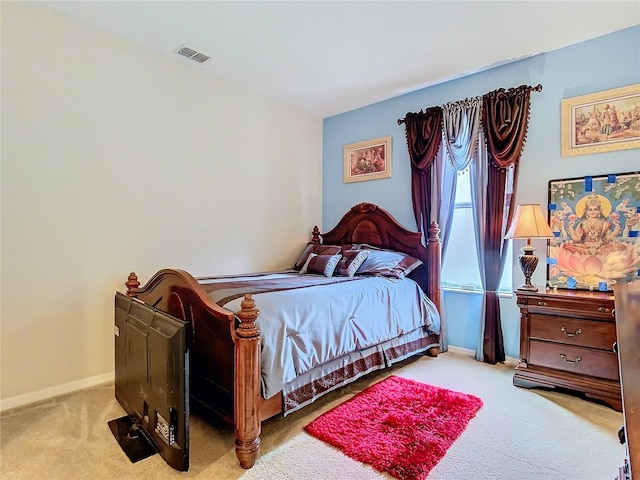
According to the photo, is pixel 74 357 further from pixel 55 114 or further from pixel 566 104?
pixel 566 104

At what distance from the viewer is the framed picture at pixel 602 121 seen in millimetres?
2652

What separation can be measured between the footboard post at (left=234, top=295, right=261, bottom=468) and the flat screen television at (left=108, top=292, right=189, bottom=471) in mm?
234

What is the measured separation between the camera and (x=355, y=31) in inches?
107

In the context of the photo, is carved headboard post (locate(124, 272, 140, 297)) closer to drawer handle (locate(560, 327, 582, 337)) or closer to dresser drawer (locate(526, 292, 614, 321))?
dresser drawer (locate(526, 292, 614, 321))

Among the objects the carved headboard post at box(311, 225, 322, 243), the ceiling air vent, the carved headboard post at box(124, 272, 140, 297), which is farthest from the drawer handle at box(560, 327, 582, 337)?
the ceiling air vent

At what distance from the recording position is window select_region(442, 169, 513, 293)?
348cm

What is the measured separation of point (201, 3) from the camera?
2.41 meters

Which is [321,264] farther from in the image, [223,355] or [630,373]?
[630,373]

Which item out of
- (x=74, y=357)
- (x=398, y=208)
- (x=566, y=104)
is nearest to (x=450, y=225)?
(x=398, y=208)

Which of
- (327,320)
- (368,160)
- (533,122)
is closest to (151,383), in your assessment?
(327,320)

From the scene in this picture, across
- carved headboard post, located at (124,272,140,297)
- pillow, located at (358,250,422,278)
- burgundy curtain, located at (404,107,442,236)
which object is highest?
burgundy curtain, located at (404,107,442,236)

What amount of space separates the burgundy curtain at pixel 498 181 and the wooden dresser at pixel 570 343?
18.1 inches

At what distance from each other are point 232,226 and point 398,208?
1816mm

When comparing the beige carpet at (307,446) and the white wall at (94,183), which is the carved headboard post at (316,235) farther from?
the beige carpet at (307,446)
